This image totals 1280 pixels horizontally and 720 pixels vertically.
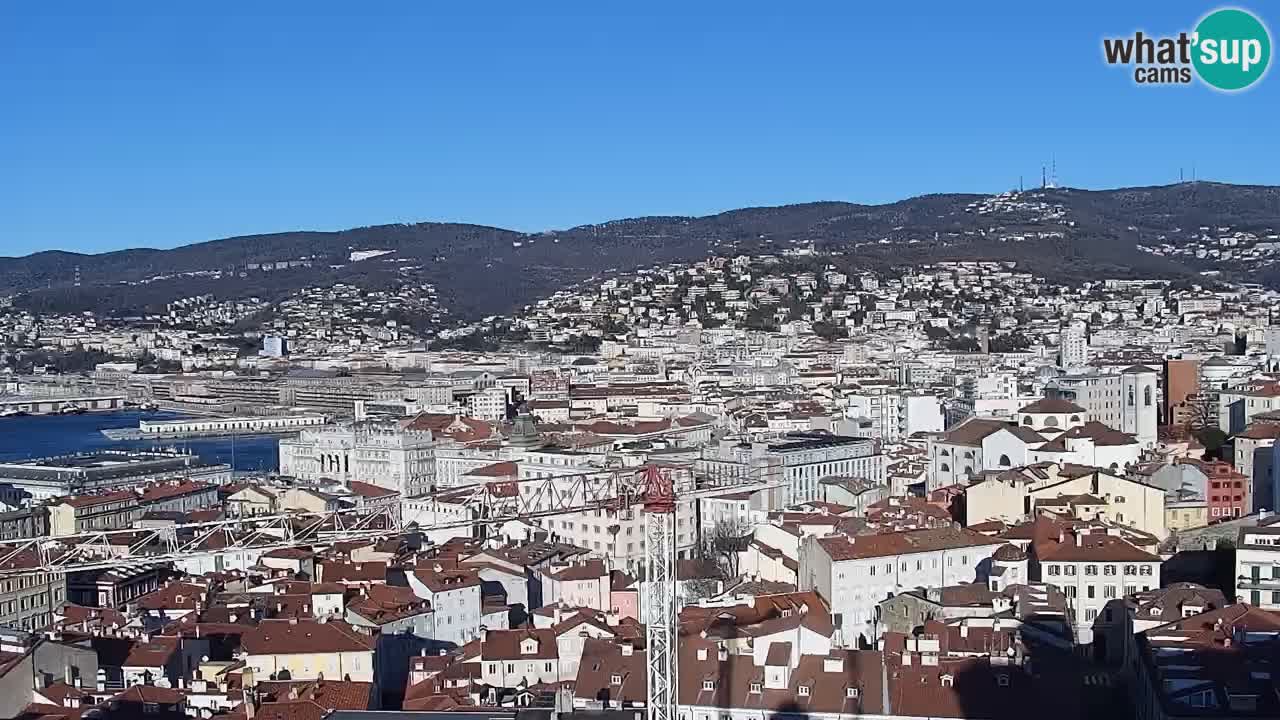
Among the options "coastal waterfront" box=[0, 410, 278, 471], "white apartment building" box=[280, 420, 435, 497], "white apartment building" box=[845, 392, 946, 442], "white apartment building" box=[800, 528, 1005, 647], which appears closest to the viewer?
"white apartment building" box=[800, 528, 1005, 647]

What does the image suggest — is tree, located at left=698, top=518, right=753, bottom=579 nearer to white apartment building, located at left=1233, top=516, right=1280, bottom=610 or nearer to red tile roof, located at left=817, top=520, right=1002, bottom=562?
red tile roof, located at left=817, top=520, right=1002, bottom=562

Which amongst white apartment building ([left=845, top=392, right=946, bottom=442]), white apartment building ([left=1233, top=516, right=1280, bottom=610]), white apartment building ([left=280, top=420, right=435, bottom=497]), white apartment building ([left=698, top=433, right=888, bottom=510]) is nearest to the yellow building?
white apartment building ([left=1233, top=516, right=1280, bottom=610])

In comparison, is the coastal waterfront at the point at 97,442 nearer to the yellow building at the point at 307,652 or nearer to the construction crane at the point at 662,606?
the yellow building at the point at 307,652

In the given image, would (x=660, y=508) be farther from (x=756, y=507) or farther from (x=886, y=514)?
(x=756, y=507)

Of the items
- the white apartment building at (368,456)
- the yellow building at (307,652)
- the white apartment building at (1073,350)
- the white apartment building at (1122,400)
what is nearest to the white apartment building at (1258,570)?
the yellow building at (307,652)

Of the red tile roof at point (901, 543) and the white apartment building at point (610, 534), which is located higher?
the red tile roof at point (901, 543)

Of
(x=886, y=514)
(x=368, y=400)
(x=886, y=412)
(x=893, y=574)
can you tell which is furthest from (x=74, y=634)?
(x=368, y=400)
